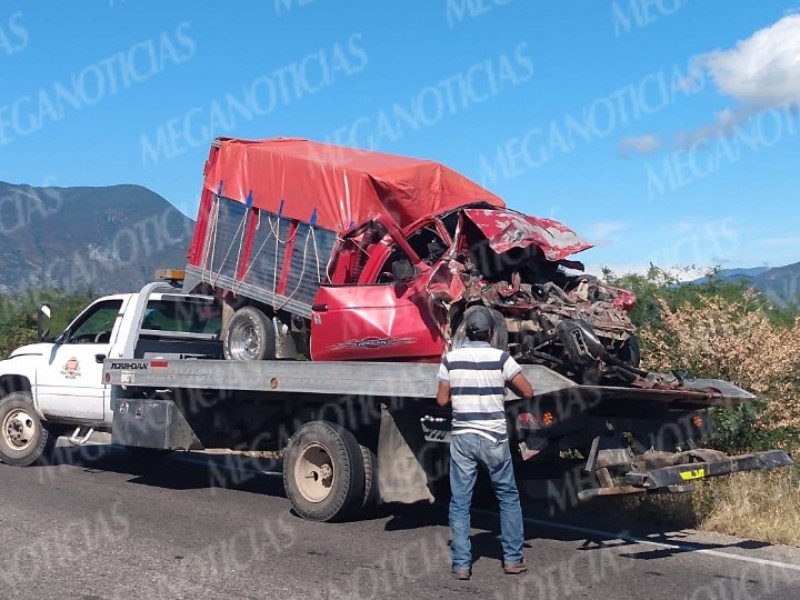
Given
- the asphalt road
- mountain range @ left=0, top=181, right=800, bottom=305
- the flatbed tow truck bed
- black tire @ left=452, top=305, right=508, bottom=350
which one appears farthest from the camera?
mountain range @ left=0, top=181, right=800, bottom=305

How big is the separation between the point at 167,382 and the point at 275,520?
6.25 feet

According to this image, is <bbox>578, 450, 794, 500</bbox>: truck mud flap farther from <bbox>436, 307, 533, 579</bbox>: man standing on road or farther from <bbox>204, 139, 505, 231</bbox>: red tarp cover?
<bbox>204, 139, 505, 231</bbox>: red tarp cover

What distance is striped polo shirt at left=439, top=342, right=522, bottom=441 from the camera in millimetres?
6777

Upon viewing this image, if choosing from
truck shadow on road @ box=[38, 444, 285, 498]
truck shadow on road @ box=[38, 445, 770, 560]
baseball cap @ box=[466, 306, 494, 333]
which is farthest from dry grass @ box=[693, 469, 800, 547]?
truck shadow on road @ box=[38, 444, 285, 498]

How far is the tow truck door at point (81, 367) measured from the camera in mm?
11055

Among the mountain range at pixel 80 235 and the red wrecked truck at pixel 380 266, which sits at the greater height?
the mountain range at pixel 80 235

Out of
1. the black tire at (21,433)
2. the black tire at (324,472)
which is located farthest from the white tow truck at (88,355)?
the black tire at (324,472)

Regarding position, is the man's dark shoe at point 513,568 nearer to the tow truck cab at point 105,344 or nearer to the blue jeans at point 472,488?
the blue jeans at point 472,488

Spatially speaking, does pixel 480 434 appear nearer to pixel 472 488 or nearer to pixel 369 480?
pixel 472 488

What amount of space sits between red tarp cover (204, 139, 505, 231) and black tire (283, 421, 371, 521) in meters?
2.05

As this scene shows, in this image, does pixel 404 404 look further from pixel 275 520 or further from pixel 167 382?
pixel 167 382

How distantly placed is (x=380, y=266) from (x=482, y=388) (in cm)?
267

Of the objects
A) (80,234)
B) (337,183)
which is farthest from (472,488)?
(80,234)

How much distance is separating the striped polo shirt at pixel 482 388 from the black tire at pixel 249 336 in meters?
3.68
